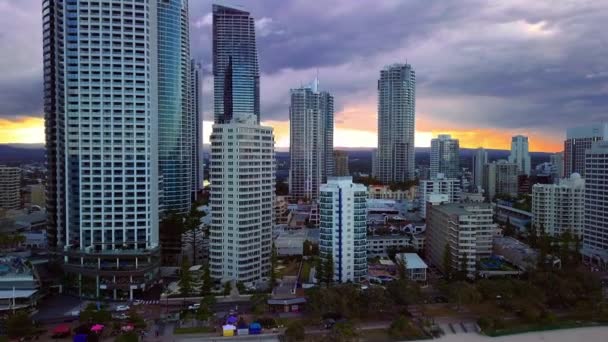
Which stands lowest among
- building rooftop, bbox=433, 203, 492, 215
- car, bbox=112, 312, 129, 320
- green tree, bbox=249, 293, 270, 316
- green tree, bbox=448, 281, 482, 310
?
car, bbox=112, 312, 129, 320

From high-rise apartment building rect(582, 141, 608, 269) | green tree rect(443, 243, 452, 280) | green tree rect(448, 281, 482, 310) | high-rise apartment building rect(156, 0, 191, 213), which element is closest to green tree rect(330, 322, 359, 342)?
green tree rect(448, 281, 482, 310)

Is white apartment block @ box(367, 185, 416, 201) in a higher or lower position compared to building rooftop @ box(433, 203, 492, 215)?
lower

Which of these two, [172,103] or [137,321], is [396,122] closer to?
[172,103]

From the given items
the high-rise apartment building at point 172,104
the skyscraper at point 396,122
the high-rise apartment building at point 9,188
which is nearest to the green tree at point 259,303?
the high-rise apartment building at point 172,104

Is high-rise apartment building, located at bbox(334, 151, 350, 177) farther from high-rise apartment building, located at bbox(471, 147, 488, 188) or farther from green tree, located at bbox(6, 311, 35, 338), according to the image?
green tree, located at bbox(6, 311, 35, 338)

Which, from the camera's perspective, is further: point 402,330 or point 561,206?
point 561,206

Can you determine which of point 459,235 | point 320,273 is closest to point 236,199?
point 320,273
